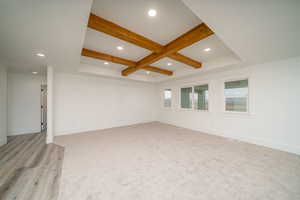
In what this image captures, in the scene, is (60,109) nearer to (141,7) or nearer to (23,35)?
(23,35)

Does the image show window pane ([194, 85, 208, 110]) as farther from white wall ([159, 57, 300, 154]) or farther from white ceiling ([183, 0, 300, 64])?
white ceiling ([183, 0, 300, 64])

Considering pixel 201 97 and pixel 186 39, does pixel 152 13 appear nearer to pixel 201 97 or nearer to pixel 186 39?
pixel 186 39

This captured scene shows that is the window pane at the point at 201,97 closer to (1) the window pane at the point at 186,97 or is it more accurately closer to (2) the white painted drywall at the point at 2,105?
(1) the window pane at the point at 186,97

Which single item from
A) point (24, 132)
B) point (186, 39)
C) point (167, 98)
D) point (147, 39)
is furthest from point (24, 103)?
point (167, 98)

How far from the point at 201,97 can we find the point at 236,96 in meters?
1.33

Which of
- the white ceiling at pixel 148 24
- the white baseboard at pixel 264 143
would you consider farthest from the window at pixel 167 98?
the white ceiling at pixel 148 24

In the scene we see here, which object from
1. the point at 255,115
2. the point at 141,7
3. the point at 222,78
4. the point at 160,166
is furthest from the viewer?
the point at 222,78

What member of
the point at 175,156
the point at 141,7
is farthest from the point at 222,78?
the point at 141,7

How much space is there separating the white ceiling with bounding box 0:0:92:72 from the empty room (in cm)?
2

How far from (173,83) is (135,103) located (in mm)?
2495

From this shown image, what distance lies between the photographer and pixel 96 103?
17.1 feet

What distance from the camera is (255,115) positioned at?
11.3 ft

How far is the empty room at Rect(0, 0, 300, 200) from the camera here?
154cm

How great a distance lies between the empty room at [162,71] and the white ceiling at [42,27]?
17mm
